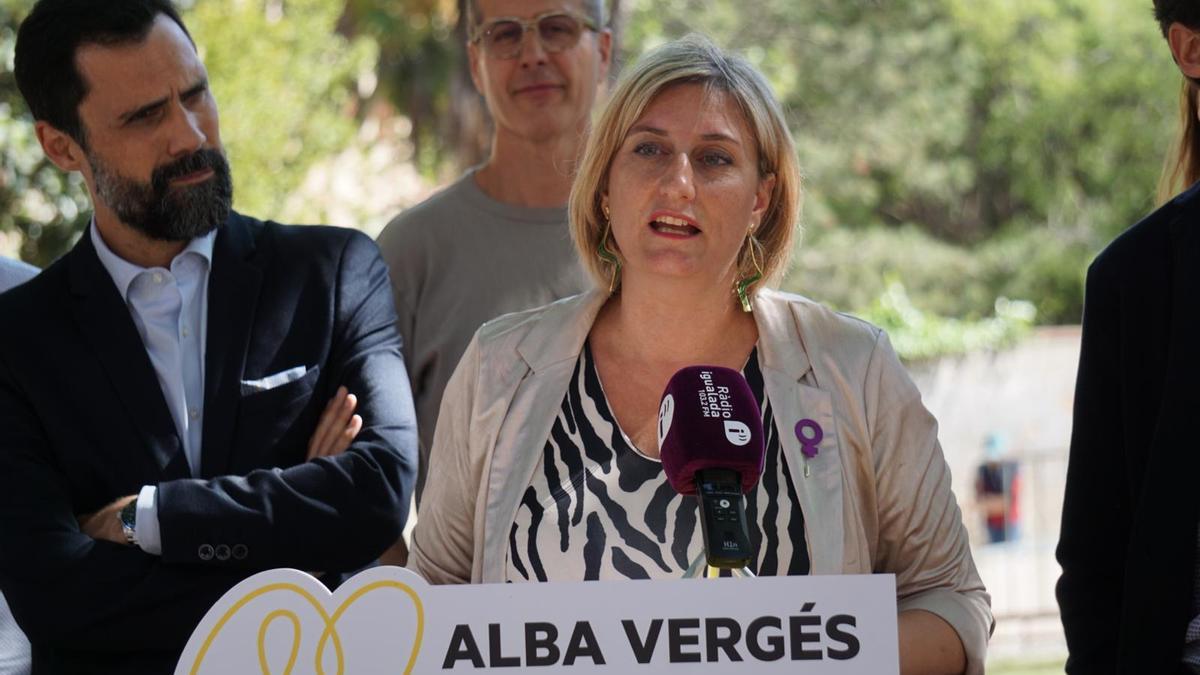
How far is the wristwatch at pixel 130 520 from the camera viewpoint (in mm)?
3164

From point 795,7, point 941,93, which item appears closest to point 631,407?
point 795,7

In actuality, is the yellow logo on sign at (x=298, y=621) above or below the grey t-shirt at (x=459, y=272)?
below

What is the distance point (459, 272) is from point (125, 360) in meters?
1.03

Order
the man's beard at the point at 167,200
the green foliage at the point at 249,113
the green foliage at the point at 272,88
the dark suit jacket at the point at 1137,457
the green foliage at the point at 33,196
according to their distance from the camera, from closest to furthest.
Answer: the dark suit jacket at the point at 1137,457, the man's beard at the point at 167,200, the green foliage at the point at 33,196, the green foliage at the point at 249,113, the green foliage at the point at 272,88

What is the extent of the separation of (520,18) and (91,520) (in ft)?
6.10

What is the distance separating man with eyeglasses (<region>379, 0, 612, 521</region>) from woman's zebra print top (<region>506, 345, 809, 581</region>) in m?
1.06

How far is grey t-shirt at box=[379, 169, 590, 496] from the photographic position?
3994 mm

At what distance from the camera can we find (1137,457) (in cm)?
283

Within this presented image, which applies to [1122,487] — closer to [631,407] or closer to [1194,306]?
[1194,306]

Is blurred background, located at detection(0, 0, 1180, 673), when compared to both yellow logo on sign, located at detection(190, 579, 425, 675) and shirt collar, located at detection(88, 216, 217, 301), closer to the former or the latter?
shirt collar, located at detection(88, 216, 217, 301)

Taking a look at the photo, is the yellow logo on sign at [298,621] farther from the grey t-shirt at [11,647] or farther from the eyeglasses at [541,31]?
the eyeglasses at [541,31]

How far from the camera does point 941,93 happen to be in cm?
2948

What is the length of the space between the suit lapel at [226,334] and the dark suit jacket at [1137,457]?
1753 millimetres

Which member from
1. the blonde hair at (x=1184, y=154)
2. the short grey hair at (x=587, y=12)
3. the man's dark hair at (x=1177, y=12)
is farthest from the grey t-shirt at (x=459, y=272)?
the man's dark hair at (x=1177, y=12)
